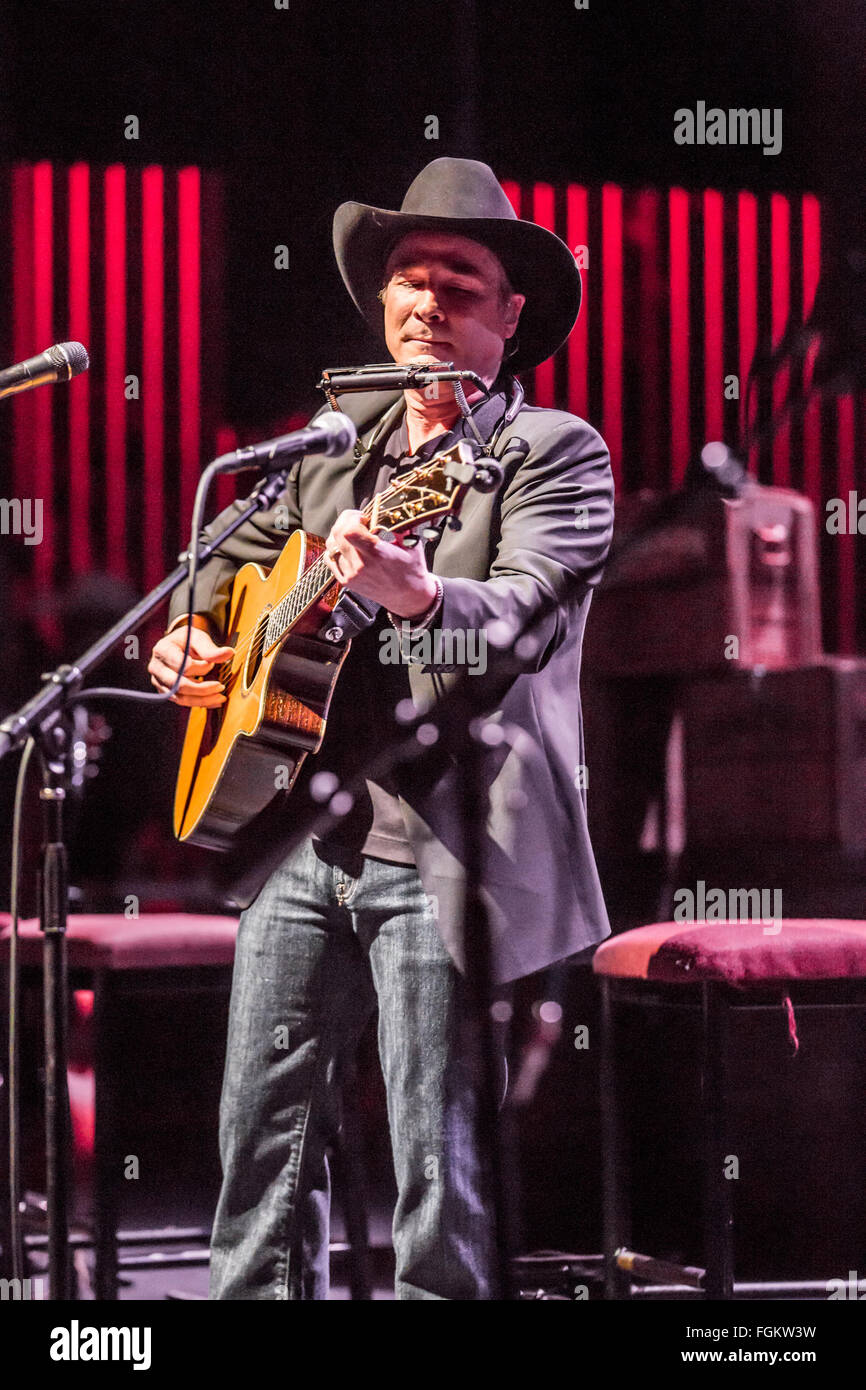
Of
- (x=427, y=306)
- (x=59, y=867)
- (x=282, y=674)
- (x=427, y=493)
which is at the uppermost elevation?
(x=427, y=306)

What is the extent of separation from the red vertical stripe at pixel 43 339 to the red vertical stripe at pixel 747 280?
4.74 ft

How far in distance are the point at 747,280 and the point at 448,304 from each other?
0.97 m

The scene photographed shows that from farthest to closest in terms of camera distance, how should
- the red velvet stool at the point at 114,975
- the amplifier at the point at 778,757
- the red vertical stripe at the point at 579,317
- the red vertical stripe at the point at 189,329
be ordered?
the amplifier at the point at 778,757, the red vertical stripe at the point at 189,329, the red vertical stripe at the point at 579,317, the red velvet stool at the point at 114,975

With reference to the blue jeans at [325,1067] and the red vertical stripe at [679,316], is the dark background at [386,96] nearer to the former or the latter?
the red vertical stripe at [679,316]

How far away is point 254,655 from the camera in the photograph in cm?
227

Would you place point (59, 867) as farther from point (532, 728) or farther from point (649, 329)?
point (649, 329)

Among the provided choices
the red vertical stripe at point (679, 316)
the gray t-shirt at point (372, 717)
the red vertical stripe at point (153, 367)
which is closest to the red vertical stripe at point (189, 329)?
the red vertical stripe at point (153, 367)

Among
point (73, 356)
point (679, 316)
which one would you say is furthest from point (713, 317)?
point (73, 356)

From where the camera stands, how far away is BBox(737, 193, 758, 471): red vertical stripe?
9.86ft

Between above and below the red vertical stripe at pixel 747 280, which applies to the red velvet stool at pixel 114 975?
below

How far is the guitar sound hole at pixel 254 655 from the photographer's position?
225 centimetres

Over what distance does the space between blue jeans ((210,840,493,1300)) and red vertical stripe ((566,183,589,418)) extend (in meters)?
1.28

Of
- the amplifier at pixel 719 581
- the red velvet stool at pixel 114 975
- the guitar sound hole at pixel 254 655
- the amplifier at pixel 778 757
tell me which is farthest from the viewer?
the amplifier at pixel 719 581
